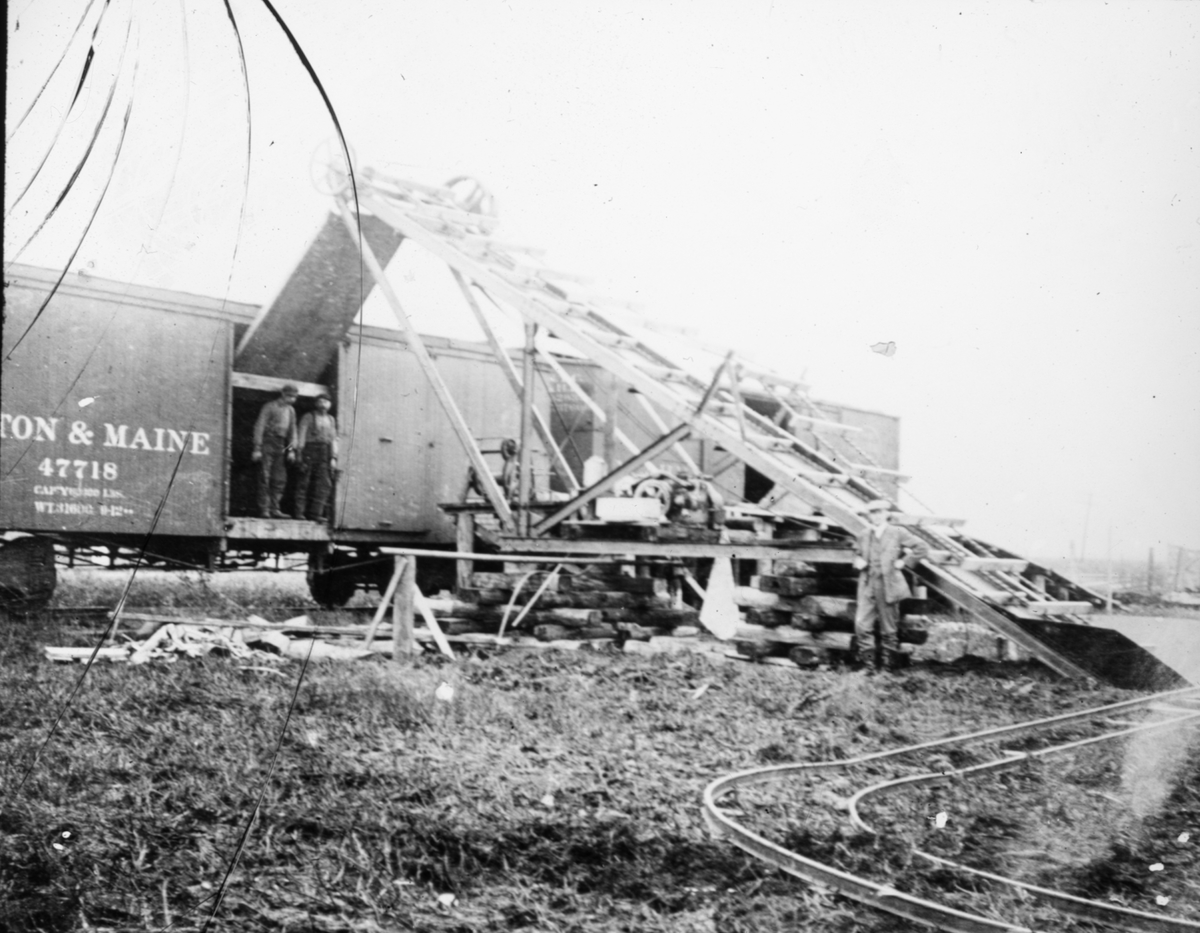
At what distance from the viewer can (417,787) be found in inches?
146

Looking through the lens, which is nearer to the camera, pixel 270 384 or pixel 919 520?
pixel 919 520

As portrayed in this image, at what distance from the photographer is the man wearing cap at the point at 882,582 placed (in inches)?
252

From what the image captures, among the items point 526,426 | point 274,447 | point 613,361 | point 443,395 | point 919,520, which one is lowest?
point 919,520

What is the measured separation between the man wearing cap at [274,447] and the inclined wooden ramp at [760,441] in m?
1.67

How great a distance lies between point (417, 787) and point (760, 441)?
14.2ft

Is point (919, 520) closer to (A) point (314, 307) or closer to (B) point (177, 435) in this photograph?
(A) point (314, 307)

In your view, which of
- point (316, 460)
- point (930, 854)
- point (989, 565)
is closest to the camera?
point (930, 854)

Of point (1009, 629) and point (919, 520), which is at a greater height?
point (919, 520)

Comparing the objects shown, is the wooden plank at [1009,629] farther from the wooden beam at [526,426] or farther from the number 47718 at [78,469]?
the number 47718 at [78,469]

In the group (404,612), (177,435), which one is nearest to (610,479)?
(404,612)

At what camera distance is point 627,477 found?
843cm

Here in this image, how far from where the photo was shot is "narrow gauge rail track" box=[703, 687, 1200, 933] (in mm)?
2707

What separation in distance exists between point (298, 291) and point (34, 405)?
2485 millimetres

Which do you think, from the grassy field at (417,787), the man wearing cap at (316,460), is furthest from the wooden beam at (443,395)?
the grassy field at (417,787)
